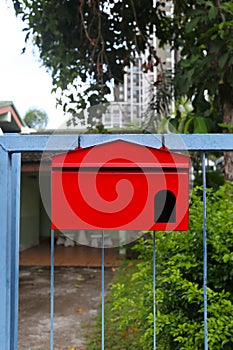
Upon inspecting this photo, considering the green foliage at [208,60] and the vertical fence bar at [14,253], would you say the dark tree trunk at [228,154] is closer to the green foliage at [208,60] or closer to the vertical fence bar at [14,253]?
the green foliage at [208,60]

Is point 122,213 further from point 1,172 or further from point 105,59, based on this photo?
point 105,59

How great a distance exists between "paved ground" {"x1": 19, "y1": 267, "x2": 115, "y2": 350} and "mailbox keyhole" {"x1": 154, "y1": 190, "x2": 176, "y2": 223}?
287cm

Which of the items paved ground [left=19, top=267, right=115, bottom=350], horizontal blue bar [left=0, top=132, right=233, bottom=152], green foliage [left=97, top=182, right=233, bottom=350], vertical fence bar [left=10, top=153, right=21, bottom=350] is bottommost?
paved ground [left=19, top=267, right=115, bottom=350]

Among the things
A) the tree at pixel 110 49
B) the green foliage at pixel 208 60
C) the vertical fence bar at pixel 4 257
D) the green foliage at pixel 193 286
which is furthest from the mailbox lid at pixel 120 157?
the tree at pixel 110 49

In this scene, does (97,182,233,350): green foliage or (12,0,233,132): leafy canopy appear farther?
(12,0,233,132): leafy canopy

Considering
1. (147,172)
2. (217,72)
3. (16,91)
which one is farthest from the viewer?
(16,91)

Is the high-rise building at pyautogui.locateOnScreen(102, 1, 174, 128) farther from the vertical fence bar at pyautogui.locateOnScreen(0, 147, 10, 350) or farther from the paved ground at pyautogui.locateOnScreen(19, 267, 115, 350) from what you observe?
the vertical fence bar at pyautogui.locateOnScreen(0, 147, 10, 350)

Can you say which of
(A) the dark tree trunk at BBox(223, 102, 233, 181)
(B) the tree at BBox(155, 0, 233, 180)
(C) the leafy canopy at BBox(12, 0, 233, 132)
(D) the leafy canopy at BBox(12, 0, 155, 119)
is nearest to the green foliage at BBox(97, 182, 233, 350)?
(A) the dark tree trunk at BBox(223, 102, 233, 181)

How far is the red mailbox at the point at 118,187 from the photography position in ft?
3.94

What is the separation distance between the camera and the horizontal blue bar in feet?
4.02

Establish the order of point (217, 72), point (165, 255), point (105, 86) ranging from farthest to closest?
point (105, 86), point (217, 72), point (165, 255)

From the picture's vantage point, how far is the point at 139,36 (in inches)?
155

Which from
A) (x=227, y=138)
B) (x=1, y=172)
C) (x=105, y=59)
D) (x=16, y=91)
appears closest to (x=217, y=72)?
(x=105, y=59)

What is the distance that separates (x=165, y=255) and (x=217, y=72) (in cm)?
139
